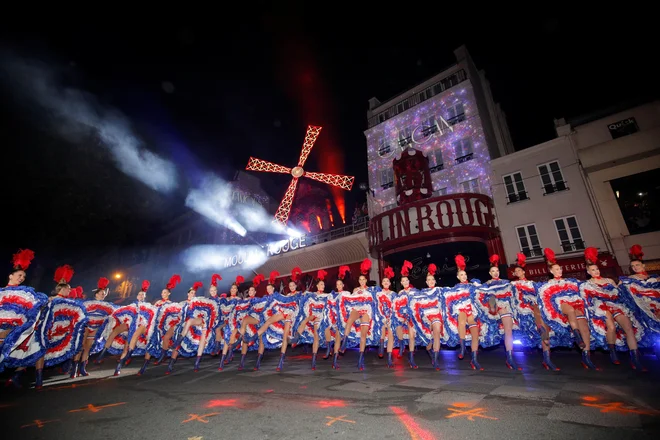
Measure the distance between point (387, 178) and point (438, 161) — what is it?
3479 millimetres

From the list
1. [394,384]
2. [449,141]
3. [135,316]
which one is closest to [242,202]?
[449,141]

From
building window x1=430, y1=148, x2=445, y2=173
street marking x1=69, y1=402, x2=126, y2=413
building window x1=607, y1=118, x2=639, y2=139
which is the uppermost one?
building window x1=430, y1=148, x2=445, y2=173

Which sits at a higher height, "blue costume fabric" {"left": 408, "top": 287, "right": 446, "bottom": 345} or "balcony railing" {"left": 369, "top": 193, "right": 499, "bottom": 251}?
"balcony railing" {"left": 369, "top": 193, "right": 499, "bottom": 251}

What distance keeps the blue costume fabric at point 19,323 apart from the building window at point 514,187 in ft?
59.3

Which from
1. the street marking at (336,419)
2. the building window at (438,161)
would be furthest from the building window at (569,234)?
the street marking at (336,419)

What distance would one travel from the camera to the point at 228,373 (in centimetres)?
652

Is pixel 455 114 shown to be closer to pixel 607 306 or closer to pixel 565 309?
pixel 607 306

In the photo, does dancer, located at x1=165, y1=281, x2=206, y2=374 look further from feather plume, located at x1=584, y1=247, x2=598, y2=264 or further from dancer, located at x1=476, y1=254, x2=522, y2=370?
feather plume, located at x1=584, y1=247, x2=598, y2=264

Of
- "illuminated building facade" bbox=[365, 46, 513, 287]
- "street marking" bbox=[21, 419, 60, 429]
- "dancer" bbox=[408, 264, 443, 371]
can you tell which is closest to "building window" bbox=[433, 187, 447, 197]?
"illuminated building facade" bbox=[365, 46, 513, 287]

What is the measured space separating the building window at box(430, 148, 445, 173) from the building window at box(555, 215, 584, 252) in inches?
259

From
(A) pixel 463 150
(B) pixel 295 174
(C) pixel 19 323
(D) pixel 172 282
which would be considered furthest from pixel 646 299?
(B) pixel 295 174

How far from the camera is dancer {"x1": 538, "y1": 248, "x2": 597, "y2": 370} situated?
220 inches

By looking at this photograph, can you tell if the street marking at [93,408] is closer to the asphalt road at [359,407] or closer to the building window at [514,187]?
the asphalt road at [359,407]

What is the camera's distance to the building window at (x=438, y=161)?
1773 centimetres
